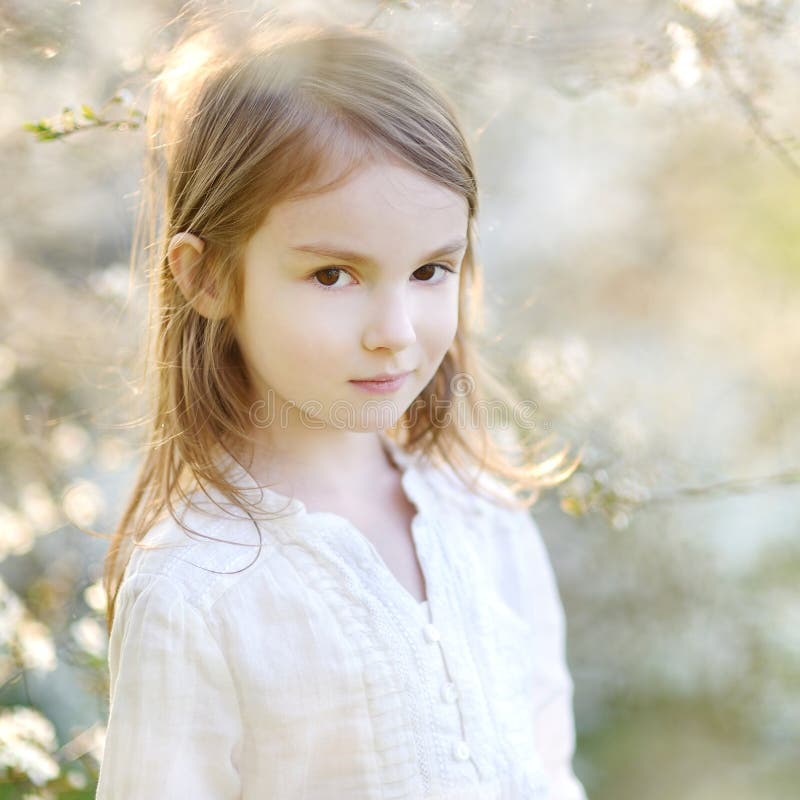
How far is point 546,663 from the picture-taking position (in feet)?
4.46

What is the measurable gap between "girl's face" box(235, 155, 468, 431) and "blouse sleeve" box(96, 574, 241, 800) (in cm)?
25

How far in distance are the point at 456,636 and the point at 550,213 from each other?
57.5 inches

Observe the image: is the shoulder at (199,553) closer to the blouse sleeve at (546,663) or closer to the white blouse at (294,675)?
the white blouse at (294,675)

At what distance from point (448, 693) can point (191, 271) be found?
529mm

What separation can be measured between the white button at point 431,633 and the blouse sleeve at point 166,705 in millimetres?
219

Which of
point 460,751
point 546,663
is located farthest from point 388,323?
point 546,663

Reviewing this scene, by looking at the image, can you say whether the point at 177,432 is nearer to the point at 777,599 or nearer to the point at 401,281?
the point at 401,281

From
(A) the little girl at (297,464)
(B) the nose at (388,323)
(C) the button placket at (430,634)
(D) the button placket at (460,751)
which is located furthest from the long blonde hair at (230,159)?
(D) the button placket at (460,751)

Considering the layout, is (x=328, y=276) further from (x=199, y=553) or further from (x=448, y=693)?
(x=448, y=693)

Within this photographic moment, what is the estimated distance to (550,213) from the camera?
2.30 metres

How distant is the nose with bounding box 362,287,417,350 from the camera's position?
0.93 m

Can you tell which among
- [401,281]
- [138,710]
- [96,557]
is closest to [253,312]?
[401,281]

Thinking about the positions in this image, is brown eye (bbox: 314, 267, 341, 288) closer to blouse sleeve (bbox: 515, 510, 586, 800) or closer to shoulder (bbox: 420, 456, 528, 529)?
shoulder (bbox: 420, 456, 528, 529)

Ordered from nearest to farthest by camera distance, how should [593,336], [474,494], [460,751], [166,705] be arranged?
1. [166,705]
2. [460,751]
3. [474,494]
4. [593,336]
